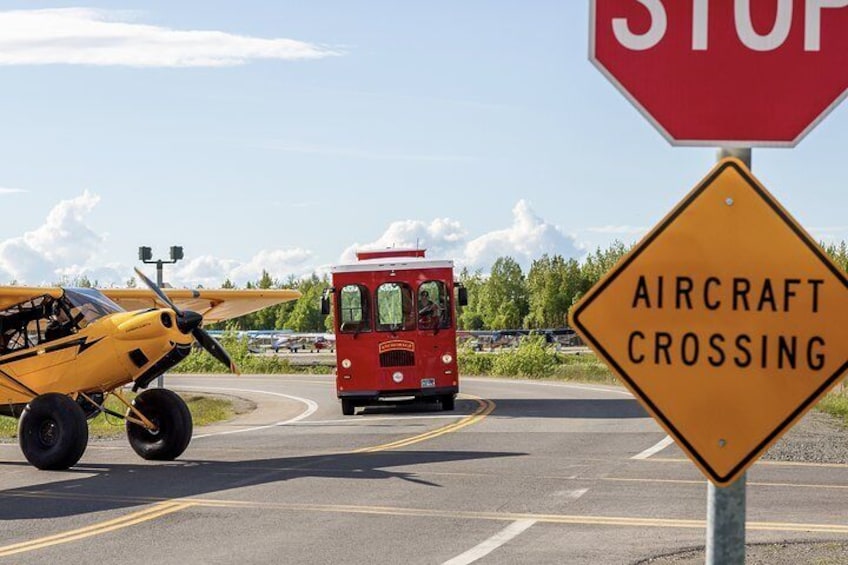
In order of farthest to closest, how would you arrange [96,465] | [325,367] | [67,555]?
[325,367] → [96,465] → [67,555]

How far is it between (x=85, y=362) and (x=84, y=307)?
815 millimetres

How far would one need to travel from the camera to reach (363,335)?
24.6 metres

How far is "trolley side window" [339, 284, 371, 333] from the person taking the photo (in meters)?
24.6

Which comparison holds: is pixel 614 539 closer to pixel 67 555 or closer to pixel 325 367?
pixel 67 555

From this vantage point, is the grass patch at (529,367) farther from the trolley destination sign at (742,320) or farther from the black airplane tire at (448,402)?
the trolley destination sign at (742,320)

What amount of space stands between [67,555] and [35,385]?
7.81 m

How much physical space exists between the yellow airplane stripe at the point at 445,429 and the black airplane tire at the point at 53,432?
145 inches

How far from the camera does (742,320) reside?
3.93 m

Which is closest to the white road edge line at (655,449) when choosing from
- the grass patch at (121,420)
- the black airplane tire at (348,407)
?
the grass patch at (121,420)

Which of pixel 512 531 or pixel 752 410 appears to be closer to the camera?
pixel 752 410

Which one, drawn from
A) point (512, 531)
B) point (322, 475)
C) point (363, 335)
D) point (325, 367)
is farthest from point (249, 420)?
point (325, 367)

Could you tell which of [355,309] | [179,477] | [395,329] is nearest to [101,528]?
[179,477]

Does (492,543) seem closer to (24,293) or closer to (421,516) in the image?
(421,516)

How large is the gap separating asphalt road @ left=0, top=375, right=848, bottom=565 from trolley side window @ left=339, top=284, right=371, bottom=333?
Result: 417cm
